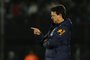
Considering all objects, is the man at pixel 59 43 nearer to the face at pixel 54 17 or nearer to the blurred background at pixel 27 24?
the face at pixel 54 17

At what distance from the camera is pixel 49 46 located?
559 centimetres

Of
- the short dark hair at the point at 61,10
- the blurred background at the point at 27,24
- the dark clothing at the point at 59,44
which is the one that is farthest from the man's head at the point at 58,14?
the blurred background at the point at 27,24

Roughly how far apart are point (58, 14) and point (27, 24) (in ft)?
19.9

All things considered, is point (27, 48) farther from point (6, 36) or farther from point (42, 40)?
point (42, 40)

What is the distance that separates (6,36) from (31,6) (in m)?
1.04

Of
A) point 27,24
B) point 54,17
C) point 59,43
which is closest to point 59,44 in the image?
point 59,43

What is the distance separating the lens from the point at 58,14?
5715 mm

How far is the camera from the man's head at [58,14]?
5695mm

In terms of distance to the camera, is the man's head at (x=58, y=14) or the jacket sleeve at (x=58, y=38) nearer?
the jacket sleeve at (x=58, y=38)

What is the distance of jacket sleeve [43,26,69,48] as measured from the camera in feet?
18.3

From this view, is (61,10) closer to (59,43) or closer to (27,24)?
(59,43)

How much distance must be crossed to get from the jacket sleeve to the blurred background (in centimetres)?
613

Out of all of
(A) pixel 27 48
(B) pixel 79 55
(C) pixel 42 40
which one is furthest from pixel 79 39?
(C) pixel 42 40

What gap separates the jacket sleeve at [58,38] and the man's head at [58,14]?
0.13m
